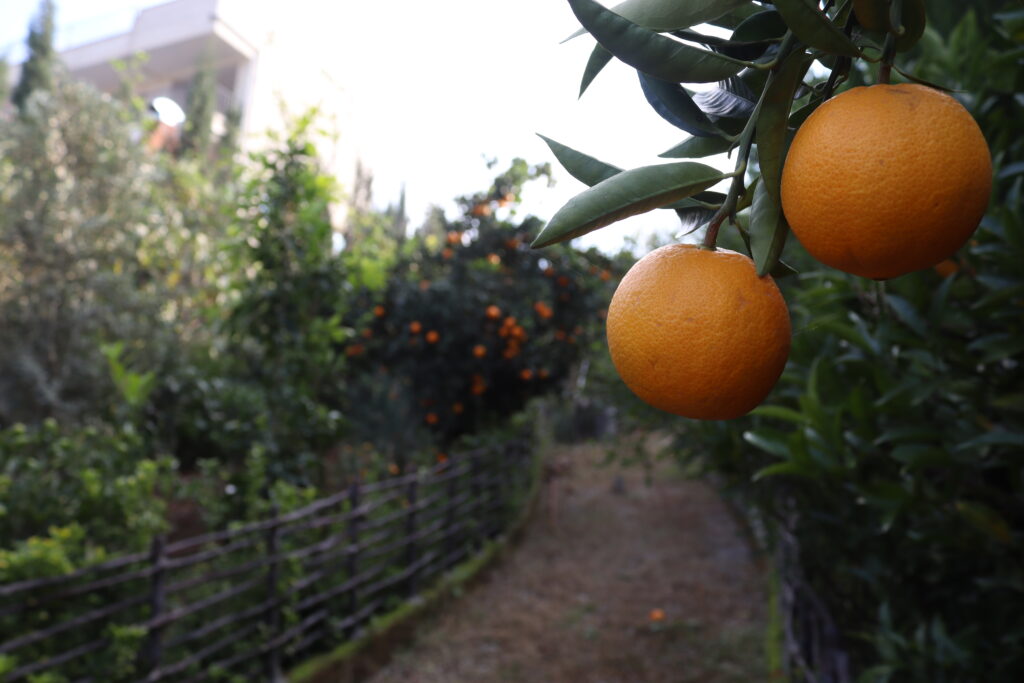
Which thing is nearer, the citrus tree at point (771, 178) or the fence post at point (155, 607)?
the citrus tree at point (771, 178)

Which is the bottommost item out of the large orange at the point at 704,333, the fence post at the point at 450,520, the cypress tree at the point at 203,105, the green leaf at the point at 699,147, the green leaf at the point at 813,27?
the fence post at the point at 450,520

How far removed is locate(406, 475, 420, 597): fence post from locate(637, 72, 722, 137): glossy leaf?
5.11 meters

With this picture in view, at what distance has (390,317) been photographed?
263 inches

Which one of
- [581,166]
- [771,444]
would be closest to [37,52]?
[771,444]

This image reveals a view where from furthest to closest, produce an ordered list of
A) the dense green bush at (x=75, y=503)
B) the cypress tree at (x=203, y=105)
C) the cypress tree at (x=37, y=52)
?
the cypress tree at (x=37, y=52)
the cypress tree at (x=203, y=105)
the dense green bush at (x=75, y=503)

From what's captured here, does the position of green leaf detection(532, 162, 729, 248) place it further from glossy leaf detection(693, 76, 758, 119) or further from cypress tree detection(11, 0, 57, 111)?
cypress tree detection(11, 0, 57, 111)

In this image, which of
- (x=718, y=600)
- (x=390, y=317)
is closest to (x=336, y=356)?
(x=390, y=317)

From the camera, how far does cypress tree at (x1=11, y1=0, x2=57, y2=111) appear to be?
17.8 metres

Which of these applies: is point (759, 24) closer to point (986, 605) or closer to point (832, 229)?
point (832, 229)

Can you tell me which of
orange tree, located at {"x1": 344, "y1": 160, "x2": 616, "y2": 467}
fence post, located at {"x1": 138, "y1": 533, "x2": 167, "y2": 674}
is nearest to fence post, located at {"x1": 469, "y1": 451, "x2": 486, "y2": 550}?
orange tree, located at {"x1": 344, "y1": 160, "x2": 616, "y2": 467}

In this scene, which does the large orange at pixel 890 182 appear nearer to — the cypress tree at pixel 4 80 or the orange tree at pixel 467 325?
the orange tree at pixel 467 325

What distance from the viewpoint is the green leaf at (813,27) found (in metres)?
0.44

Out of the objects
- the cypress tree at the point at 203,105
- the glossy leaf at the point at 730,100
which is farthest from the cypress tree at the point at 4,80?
the glossy leaf at the point at 730,100

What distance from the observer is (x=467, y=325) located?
6.39 metres
